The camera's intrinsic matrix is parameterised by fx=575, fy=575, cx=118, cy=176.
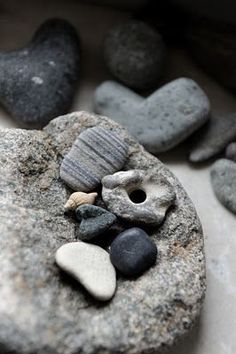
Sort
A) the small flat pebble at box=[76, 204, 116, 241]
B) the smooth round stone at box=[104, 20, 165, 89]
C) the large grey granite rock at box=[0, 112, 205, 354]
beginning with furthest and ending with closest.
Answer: the smooth round stone at box=[104, 20, 165, 89]
the small flat pebble at box=[76, 204, 116, 241]
the large grey granite rock at box=[0, 112, 205, 354]

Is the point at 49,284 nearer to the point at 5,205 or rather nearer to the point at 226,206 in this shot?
the point at 5,205

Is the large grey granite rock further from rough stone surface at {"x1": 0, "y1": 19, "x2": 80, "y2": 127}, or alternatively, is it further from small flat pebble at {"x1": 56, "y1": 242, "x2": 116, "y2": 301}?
rough stone surface at {"x1": 0, "y1": 19, "x2": 80, "y2": 127}

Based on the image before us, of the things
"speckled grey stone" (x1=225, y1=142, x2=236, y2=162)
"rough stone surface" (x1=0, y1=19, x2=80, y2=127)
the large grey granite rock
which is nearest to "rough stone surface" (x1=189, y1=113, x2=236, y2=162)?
"speckled grey stone" (x1=225, y1=142, x2=236, y2=162)

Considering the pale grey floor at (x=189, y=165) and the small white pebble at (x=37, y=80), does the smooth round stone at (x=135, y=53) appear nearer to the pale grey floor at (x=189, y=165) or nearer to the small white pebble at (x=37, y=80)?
the pale grey floor at (x=189, y=165)

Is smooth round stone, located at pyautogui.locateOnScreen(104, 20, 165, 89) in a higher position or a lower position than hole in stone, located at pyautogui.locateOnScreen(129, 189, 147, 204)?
higher

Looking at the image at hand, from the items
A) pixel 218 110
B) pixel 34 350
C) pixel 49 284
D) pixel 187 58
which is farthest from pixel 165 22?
pixel 34 350

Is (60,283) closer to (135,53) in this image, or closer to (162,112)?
(162,112)

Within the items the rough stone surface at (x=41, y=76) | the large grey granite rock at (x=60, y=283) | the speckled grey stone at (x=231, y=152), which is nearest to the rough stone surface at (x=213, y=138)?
the speckled grey stone at (x=231, y=152)

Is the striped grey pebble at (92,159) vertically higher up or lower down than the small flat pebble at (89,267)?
higher up
